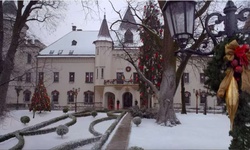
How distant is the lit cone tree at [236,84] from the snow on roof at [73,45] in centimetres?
3853

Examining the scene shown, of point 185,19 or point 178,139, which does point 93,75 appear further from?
point 185,19

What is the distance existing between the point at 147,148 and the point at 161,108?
5.59 m

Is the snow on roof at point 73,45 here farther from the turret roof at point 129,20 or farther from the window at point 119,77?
the turret roof at point 129,20

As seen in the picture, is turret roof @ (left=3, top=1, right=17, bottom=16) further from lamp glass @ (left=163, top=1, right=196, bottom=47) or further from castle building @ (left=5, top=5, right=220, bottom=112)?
castle building @ (left=5, top=5, right=220, bottom=112)

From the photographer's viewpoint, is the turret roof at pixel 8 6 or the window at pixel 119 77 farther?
the window at pixel 119 77

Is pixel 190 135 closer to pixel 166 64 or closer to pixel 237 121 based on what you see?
pixel 166 64

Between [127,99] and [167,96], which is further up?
[167,96]

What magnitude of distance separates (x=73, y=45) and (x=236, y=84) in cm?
4082

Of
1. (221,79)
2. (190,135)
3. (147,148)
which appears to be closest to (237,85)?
(221,79)

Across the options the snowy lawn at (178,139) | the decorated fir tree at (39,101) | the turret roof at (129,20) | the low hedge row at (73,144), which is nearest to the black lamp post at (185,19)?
the snowy lawn at (178,139)

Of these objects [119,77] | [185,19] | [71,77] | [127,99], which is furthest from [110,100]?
[185,19]

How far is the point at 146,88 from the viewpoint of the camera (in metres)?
23.5

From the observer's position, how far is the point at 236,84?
405cm

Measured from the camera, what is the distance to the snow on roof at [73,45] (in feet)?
139
